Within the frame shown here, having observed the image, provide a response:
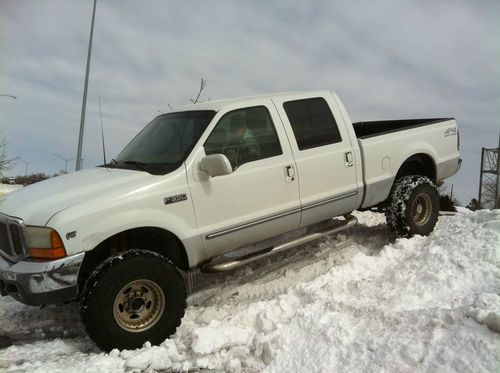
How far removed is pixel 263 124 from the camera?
15.7 ft

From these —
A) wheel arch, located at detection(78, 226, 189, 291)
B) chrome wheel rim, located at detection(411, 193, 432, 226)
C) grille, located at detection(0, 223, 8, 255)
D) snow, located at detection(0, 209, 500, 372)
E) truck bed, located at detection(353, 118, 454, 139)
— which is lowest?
snow, located at detection(0, 209, 500, 372)

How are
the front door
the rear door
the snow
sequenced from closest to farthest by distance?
the snow
the front door
the rear door

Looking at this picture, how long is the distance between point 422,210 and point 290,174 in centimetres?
241

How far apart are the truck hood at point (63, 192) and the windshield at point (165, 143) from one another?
0.77 ft

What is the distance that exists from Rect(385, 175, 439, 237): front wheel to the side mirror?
2.68 m

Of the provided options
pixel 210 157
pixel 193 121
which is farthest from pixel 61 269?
pixel 193 121

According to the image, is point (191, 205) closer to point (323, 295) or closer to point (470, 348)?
point (323, 295)

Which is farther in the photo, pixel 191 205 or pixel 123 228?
pixel 191 205

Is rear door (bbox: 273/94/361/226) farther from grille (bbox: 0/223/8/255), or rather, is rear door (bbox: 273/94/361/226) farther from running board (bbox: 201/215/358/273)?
grille (bbox: 0/223/8/255)

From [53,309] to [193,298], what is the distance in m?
1.44

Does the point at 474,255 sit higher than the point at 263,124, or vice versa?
the point at 263,124

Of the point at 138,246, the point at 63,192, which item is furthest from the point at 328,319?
the point at 63,192

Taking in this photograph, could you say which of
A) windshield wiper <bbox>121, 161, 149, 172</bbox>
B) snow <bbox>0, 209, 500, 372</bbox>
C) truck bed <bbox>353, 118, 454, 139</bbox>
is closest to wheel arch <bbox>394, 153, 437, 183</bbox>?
truck bed <bbox>353, 118, 454, 139</bbox>

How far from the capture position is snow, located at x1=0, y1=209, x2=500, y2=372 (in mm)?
3113
